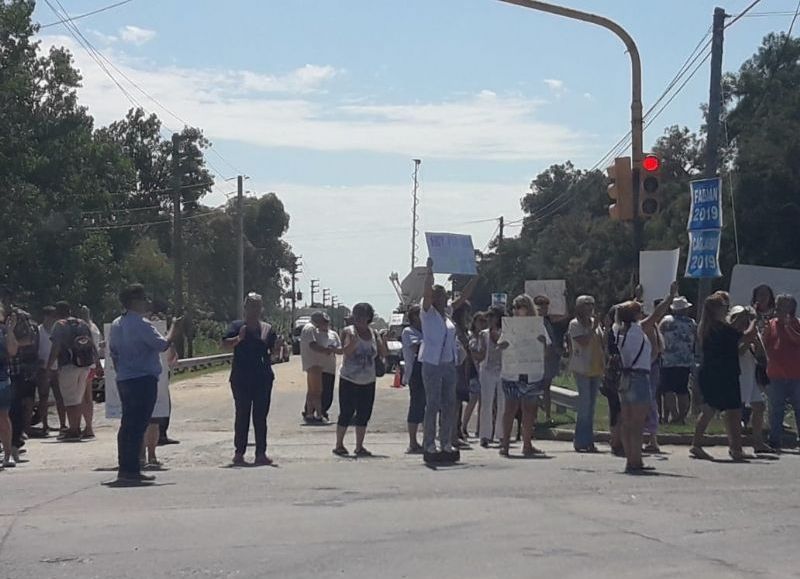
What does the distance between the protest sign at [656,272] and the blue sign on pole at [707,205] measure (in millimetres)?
1348

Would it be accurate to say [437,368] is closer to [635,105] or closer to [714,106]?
[635,105]

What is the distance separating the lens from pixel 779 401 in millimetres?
15617

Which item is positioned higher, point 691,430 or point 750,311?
point 750,311

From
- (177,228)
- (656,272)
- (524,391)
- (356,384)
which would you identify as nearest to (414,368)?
(356,384)

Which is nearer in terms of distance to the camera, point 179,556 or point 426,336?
point 179,556

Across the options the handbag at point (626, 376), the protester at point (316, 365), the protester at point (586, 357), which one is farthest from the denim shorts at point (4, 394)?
the protester at point (316, 365)

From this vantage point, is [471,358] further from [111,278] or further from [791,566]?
[111,278]

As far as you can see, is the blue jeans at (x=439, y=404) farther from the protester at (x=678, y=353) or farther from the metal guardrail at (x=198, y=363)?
the metal guardrail at (x=198, y=363)

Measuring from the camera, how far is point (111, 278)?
49656 mm

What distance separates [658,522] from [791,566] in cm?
164

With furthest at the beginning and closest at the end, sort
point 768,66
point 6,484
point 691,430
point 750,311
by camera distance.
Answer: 1. point 768,66
2. point 691,430
3. point 750,311
4. point 6,484

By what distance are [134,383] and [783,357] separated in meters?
7.61

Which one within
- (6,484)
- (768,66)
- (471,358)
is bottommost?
(6,484)

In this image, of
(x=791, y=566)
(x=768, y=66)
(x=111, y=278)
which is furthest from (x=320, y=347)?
(x=768, y=66)
